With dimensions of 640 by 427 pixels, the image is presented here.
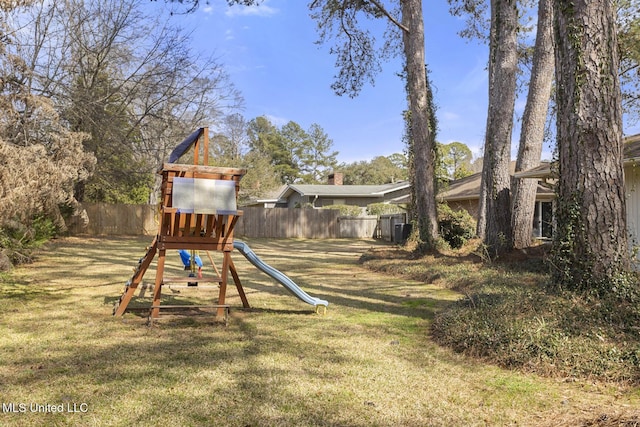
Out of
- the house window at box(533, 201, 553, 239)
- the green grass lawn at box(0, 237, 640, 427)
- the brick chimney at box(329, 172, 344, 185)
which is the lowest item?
the green grass lawn at box(0, 237, 640, 427)

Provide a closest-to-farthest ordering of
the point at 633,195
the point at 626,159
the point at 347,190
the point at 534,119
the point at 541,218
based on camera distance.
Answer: the point at 626,159 < the point at 633,195 < the point at 534,119 < the point at 541,218 < the point at 347,190

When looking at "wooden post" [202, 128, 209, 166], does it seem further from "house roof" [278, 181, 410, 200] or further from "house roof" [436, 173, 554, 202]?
"house roof" [278, 181, 410, 200]

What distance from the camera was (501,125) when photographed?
10820 millimetres

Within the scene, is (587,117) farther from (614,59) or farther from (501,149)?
(501,149)

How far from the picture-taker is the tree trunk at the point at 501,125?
1052 cm

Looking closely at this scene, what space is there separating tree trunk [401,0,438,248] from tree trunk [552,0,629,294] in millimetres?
7503

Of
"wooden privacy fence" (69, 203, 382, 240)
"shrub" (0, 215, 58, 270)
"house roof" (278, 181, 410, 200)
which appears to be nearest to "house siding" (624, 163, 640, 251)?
"shrub" (0, 215, 58, 270)

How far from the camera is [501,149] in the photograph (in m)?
10.8

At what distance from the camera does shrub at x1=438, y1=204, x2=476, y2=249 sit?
13.8m

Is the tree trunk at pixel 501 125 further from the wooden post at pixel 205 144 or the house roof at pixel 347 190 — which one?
the house roof at pixel 347 190

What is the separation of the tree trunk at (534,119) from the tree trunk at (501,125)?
0.79 feet

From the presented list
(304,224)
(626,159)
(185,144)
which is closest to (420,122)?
(626,159)

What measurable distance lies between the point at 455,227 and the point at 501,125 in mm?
4166

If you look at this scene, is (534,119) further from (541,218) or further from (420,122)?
(541,218)
